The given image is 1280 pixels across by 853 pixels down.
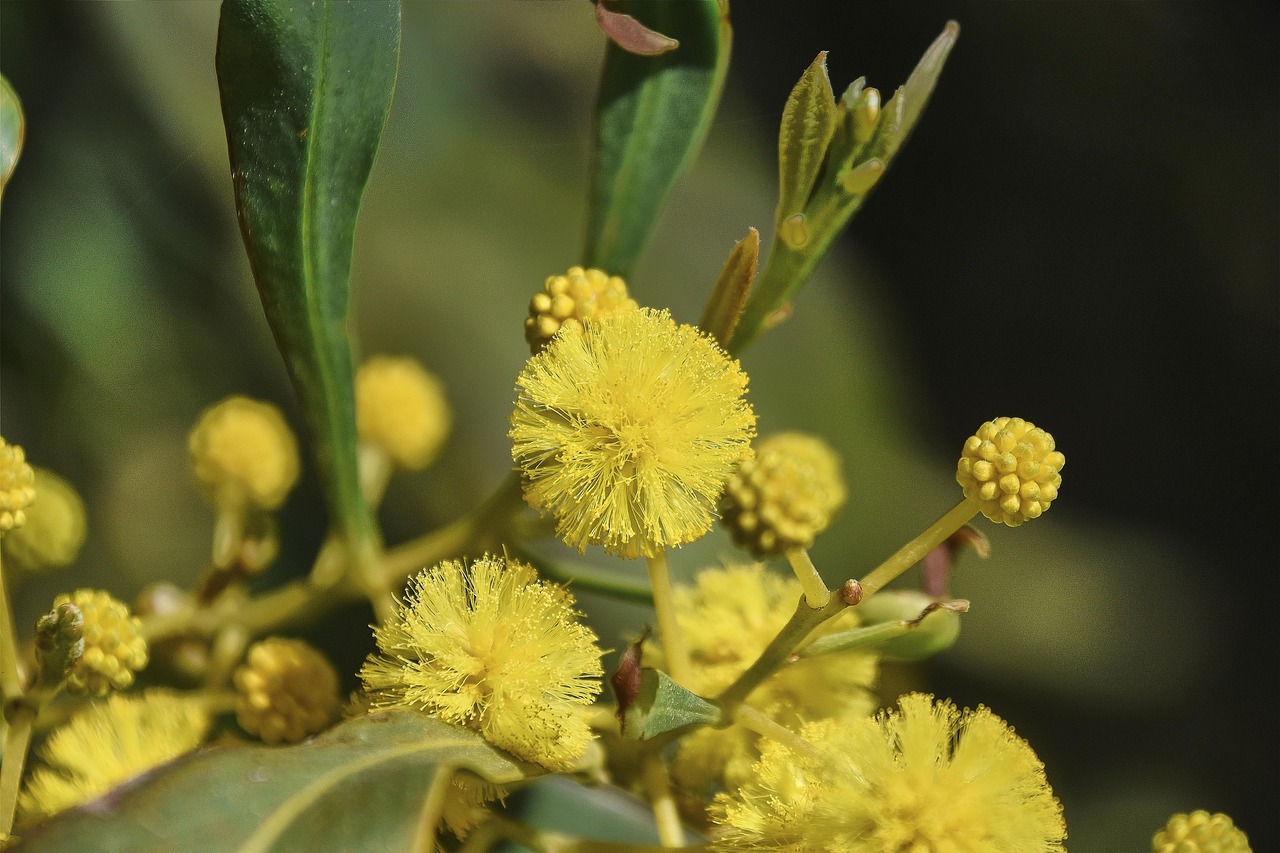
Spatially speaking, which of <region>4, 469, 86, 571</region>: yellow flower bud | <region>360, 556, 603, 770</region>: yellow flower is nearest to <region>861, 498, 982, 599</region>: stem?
<region>360, 556, 603, 770</region>: yellow flower

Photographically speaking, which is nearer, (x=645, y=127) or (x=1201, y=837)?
(x=1201, y=837)

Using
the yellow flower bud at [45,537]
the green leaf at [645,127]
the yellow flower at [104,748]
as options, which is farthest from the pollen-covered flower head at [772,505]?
the yellow flower bud at [45,537]

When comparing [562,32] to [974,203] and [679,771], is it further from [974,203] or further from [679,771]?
[679,771]

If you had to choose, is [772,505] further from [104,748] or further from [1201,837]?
[104,748]

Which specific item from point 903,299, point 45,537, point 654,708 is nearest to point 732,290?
point 654,708

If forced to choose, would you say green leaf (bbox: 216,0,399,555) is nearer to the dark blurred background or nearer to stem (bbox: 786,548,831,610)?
stem (bbox: 786,548,831,610)

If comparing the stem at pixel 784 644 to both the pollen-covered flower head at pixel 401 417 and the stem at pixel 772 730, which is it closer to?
the stem at pixel 772 730
